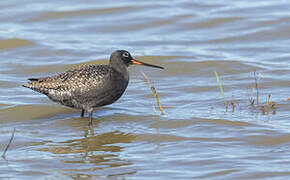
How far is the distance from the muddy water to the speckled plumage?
0.44 meters

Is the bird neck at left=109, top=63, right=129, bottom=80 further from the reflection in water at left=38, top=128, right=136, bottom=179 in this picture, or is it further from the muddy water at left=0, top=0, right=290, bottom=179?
the reflection in water at left=38, top=128, right=136, bottom=179

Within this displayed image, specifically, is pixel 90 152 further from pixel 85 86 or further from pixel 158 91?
pixel 158 91

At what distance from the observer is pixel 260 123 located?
397 inches

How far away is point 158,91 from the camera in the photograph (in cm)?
1249

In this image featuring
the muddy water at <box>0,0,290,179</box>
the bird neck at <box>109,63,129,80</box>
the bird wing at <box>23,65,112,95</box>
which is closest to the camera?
the muddy water at <box>0,0,290,179</box>

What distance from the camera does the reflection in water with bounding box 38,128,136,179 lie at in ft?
27.2

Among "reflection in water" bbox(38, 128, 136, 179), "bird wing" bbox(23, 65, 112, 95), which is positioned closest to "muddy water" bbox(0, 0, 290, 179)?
"reflection in water" bbox(38, 128, 136, 179)

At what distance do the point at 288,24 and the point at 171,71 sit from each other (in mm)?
4409

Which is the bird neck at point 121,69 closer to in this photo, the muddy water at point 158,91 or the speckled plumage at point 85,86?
the speckled plumage at point 85,86

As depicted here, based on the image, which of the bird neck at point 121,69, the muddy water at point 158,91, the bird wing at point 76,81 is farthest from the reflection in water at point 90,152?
the bird neck at point 121,69

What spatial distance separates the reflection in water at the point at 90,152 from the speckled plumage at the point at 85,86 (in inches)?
24.3

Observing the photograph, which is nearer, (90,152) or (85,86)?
(90,152)

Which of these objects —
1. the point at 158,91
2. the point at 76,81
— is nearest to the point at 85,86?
the point at 76,81

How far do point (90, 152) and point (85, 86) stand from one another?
66.3 inches
